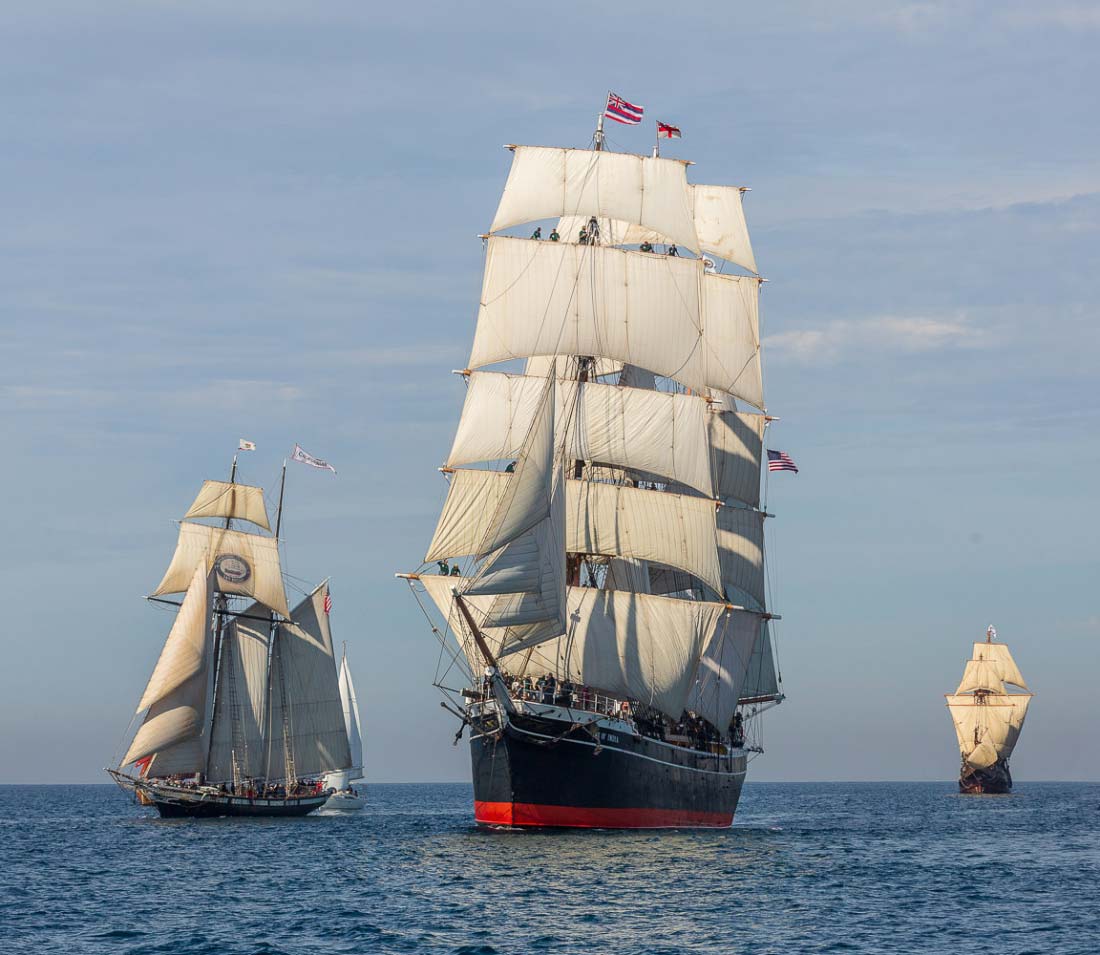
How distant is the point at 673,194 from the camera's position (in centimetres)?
8956

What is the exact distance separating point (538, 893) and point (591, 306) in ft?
129

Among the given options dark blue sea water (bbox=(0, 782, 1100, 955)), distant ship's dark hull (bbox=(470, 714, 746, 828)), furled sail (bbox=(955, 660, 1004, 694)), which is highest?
furled sail (bbox=(955, 660, 1004, 694))

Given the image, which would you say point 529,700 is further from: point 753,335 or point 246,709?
point 753,335

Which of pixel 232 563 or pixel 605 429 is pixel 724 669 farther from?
pixel 232 563

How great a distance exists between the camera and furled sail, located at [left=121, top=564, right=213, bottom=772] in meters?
89.5

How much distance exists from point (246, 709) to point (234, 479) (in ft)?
47.8

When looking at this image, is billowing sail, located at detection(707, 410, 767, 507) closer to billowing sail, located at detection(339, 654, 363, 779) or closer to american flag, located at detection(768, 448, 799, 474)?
american flag, located at detection(768, 448, 799, 474)

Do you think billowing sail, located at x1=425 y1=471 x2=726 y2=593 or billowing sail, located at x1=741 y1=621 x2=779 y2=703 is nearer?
billowing sail, located at x1=425 y1=471 x2=726 y2=593

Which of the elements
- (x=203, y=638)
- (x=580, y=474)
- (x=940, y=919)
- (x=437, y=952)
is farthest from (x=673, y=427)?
(x=437, y=952)

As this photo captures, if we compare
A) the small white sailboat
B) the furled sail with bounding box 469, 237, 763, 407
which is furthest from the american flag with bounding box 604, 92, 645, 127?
the small white sailboat

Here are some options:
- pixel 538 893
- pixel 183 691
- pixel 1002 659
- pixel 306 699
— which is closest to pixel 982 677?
pixel 1002 659

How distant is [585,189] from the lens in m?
86.8

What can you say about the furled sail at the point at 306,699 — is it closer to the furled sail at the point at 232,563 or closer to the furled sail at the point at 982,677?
the furled sail at the point at 232,563

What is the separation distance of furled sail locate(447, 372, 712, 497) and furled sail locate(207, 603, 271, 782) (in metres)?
21.7
